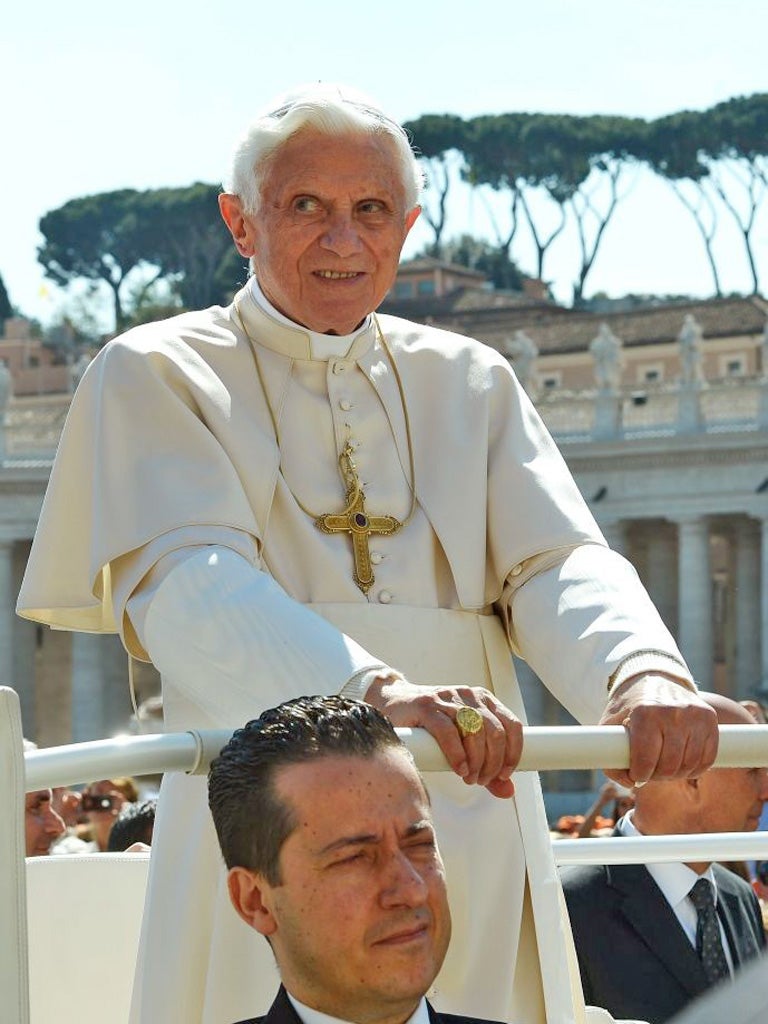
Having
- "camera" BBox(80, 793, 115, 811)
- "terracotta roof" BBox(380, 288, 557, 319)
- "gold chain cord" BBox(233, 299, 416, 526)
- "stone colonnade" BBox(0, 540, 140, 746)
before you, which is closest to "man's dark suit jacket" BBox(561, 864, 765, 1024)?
"gold chain cord" BBox(233, 299, 416, 526)

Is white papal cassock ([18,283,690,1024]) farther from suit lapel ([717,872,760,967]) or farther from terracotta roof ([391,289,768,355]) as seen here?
terracotta roof ([391,289,768,355])

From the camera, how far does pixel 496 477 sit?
338 centimetres

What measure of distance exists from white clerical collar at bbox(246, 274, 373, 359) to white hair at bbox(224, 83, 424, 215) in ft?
0.52

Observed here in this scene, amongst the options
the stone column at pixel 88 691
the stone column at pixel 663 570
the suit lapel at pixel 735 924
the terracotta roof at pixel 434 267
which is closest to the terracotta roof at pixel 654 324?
the terracotta roof at pixel 434 267

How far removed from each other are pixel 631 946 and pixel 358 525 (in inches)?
54.6

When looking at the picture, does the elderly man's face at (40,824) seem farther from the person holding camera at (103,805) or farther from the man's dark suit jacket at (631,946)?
the man's dark suit jacket at (631,946)

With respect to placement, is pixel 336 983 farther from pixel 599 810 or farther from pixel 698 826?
pixel 599 810

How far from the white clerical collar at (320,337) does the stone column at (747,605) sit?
166ft

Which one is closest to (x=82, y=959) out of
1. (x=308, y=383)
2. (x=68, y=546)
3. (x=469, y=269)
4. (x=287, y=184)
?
(x=68, y=546)

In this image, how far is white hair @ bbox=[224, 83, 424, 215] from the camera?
3242 millimetres

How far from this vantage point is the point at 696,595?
52.0 meters

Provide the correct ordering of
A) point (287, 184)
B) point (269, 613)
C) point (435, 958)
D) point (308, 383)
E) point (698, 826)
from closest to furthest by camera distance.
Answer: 1. point (435, 958)
2. point (269, 613)
3. point (287, 184)
4. point (308, 383)
5. point (698, 826)

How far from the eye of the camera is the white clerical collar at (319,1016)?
2295 millimetres

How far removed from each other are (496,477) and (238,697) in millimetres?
634
